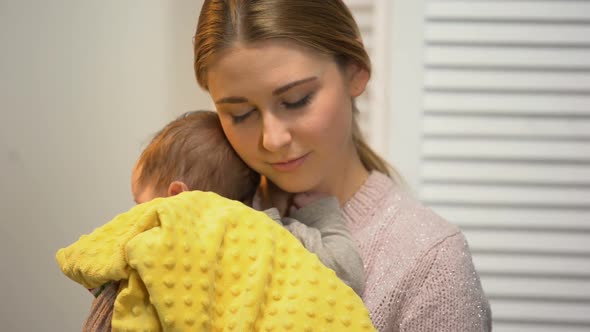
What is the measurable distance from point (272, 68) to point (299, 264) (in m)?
0.33

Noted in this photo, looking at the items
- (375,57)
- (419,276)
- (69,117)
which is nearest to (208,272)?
(419,276)

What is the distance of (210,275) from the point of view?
3.29 feet

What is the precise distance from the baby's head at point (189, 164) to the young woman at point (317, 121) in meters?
0.06

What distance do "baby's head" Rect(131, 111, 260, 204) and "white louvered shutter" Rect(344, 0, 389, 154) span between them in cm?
65

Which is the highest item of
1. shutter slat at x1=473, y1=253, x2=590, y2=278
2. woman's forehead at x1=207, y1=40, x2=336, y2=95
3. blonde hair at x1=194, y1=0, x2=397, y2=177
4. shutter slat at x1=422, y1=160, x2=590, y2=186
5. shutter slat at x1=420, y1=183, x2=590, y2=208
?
blonde hair at x1=194, y1=0, x2=397, y2=177

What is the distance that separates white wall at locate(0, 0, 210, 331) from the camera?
1525 millimetres

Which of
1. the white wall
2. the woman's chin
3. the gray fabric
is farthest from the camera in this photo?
the white wall

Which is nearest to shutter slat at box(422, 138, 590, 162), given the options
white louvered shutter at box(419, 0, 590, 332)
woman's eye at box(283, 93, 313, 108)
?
white louvered shutter at box(419, 0, 590, 332)

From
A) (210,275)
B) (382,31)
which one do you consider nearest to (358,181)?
(210,275)

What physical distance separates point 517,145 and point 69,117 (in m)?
1.12

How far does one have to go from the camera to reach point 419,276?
122 centimetres

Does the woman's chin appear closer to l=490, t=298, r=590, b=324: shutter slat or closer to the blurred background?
the blurred background

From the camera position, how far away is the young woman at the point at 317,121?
1.19 meters

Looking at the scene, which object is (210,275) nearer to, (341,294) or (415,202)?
(341,294)
